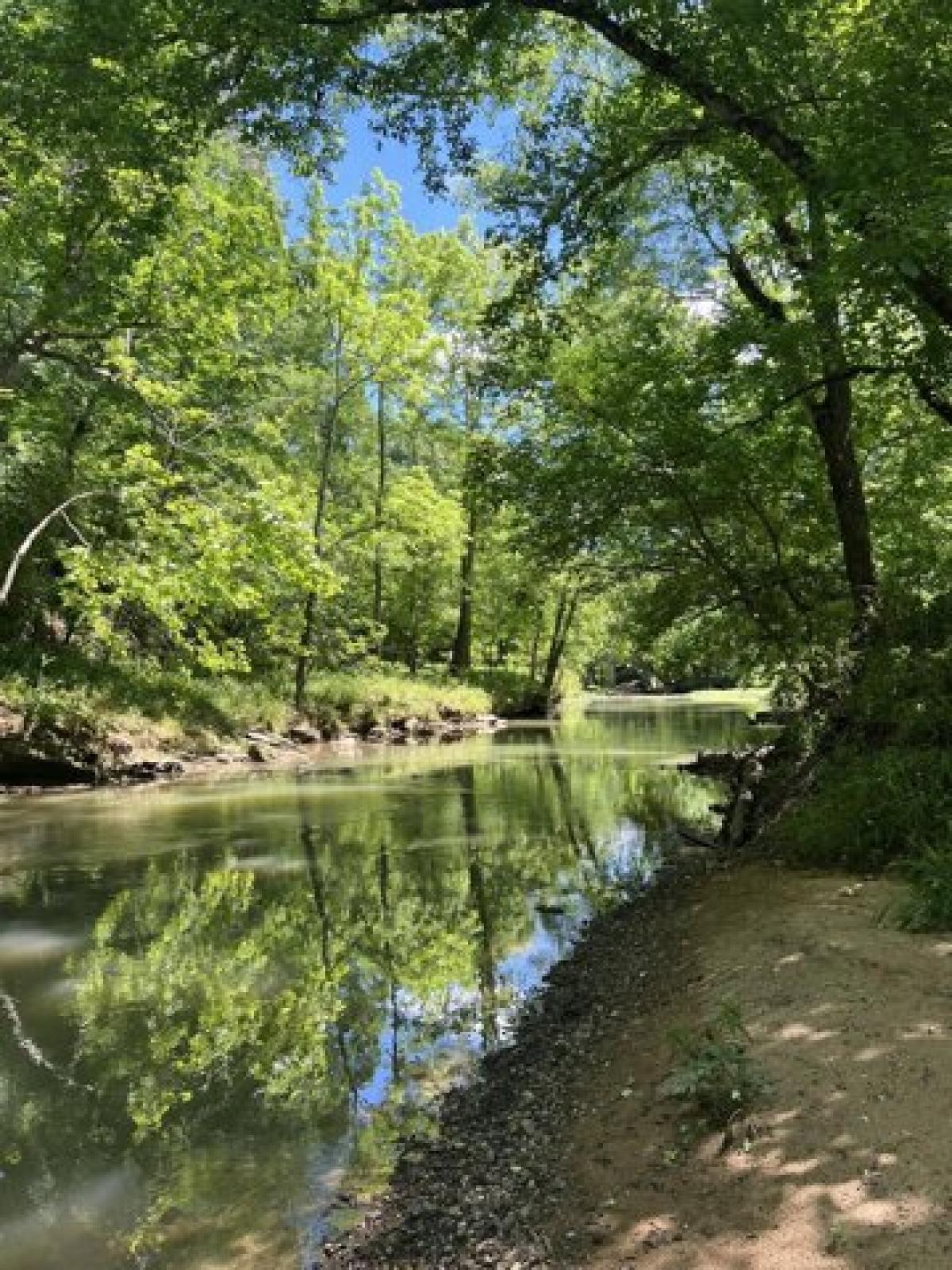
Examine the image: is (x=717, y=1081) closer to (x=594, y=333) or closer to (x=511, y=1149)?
(x=511, y=1149)

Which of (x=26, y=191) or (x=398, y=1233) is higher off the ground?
Result: (x=26, y=191)

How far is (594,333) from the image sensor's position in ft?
44.1

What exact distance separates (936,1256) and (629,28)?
8.85 meters

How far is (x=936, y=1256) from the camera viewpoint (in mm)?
3438

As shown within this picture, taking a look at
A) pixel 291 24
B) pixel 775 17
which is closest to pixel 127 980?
pixel 291 24

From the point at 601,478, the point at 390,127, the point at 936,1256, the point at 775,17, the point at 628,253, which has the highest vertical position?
the point at 628,253

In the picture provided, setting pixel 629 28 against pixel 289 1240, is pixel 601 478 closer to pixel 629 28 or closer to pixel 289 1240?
pixel 629 28

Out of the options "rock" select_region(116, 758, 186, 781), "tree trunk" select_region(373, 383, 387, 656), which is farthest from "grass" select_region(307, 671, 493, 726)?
"rock" select_region(116, 758, 186, 781)

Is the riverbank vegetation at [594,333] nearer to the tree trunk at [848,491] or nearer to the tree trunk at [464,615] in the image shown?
the tree trunk at [848,491]

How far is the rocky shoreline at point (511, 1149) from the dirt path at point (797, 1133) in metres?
0.13

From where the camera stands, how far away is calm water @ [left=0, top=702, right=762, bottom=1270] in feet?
16.5

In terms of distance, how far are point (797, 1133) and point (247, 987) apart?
496 centimetres

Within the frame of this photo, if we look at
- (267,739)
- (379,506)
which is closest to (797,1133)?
(267,739)

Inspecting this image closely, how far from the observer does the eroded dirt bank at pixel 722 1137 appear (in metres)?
3.80
